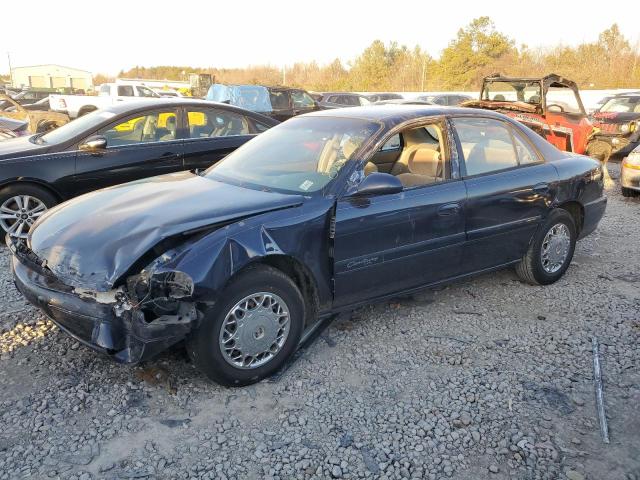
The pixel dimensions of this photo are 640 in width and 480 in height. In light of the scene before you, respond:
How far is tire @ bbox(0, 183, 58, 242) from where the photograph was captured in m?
5.44

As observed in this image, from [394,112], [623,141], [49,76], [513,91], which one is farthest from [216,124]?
[49,76]

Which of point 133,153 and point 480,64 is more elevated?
point 480,64

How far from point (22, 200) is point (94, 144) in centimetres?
93

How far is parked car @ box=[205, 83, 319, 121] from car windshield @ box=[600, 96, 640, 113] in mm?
8159

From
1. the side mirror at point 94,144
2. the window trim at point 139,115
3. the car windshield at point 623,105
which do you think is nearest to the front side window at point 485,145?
the window trim at point 139,115

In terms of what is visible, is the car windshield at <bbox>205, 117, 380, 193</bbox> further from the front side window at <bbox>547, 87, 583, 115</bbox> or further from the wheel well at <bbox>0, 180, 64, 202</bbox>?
the front side window at <bbox>547, 87, 583, 115</bbox>

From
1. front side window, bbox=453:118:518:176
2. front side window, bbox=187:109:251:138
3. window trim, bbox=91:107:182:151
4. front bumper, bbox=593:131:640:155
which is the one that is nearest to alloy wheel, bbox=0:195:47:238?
window trim, bbox=91:107:182:151

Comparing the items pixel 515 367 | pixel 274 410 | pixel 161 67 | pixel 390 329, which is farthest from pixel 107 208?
pixel 161 67

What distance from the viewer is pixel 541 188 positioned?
4504 millimetres

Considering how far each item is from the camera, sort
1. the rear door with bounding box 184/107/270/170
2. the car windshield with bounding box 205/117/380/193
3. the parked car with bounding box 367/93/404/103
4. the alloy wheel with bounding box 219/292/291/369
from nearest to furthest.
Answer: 1. the alloy wheel with bounding box 219/292/291/369
2. the car windshield with bounding box 205/117/380/193
3. the rear door with bounding box 184/107/270/170
4. the parked car with bounding box 367/93/404/103

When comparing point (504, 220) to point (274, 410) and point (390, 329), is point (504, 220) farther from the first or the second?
point (274, 410)

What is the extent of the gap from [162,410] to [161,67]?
285 ft

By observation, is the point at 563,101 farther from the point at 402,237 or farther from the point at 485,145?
the point at 402,237

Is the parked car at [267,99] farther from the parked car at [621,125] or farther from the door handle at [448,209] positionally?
the door handle at [448,209]
